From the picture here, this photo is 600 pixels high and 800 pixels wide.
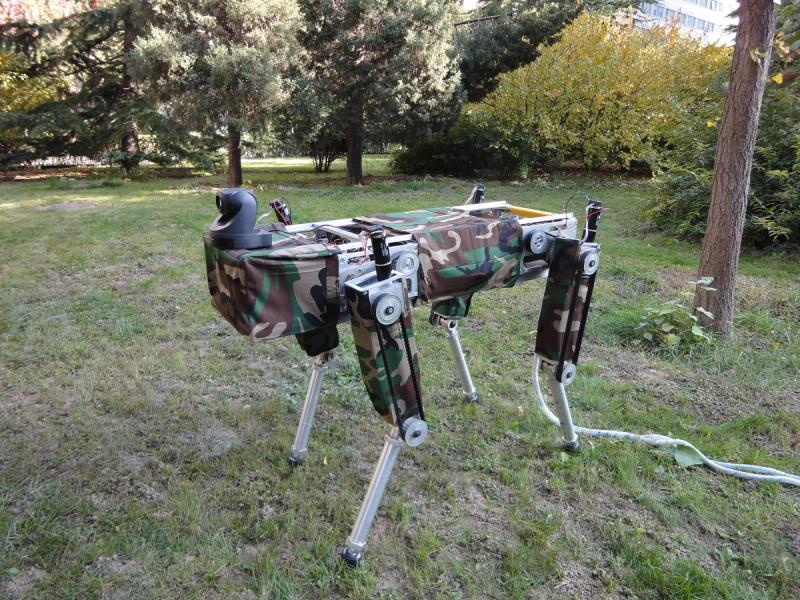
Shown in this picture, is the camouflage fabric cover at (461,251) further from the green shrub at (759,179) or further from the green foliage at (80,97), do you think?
the green foliage at (80,97)

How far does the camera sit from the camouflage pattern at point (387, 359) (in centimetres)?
170

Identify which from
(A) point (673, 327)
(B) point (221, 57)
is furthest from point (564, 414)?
(B) point (221, 57)

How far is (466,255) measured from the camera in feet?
6.46

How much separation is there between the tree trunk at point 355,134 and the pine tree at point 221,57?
5.84ft

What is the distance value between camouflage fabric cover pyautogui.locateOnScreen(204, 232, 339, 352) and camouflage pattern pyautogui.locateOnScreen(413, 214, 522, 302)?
0.35m

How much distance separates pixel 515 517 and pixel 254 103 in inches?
411

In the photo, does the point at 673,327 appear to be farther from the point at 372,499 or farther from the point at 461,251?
the point at 372,499

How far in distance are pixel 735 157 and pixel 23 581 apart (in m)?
4.52

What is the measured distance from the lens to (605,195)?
1209cm

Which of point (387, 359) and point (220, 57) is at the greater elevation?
point (220, 57)

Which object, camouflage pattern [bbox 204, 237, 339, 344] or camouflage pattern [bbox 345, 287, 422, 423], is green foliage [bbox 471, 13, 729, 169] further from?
camouflage pattern [bbox 204, 237, 339, 344]

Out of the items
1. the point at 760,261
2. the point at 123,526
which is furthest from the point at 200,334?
the point at 760,261

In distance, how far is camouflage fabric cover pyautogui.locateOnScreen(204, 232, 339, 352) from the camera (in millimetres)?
1578

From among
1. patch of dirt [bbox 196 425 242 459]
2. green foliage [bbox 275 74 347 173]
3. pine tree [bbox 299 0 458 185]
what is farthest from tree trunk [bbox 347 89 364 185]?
patch of dirt [bbox 196 425 242 459]
